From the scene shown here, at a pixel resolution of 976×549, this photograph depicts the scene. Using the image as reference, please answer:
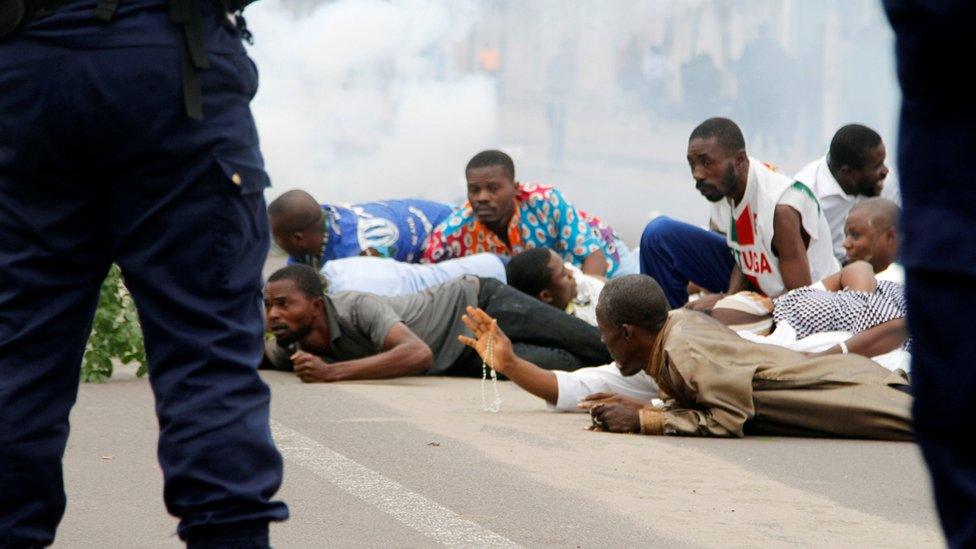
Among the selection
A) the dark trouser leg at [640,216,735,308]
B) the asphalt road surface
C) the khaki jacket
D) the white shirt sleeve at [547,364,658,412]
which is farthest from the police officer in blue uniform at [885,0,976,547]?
the dark trouser leg at [640,216,735,308]

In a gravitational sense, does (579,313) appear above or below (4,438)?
below

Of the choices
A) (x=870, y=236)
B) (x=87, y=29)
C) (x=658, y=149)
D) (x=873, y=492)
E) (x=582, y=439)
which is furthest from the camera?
(x=658, y=149)

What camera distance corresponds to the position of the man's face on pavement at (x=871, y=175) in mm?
8602

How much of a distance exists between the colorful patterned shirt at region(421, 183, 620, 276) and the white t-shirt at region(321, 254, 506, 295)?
502 millimetres

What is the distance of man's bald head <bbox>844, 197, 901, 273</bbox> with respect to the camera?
7.42 metres

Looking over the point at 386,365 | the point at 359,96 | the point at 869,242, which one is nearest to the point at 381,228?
the point at 386,365

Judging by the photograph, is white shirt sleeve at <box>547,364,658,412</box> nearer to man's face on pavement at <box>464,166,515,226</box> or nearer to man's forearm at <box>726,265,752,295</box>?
man's forearm at <box>726,265,752,295</box>

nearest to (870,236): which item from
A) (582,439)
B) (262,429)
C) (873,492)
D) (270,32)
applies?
(582,439)

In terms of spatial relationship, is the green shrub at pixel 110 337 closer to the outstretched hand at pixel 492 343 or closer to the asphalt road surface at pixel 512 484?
the asphalt road surface at pixel 512 484

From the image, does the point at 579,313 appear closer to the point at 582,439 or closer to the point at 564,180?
the point at 582,439

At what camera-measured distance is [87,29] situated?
8.75 ft

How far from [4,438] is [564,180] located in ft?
51.1

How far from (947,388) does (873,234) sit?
567 centimetres

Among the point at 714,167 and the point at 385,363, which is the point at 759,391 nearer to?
the point at 385,363
